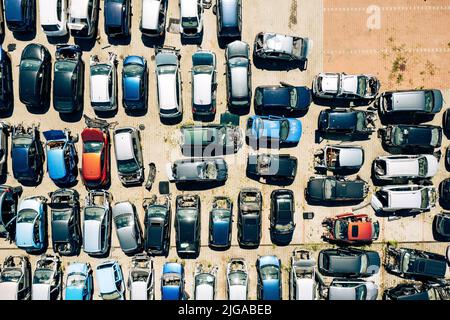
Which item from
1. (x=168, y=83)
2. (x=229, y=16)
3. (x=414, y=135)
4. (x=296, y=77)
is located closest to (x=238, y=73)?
(x=229, y=16)

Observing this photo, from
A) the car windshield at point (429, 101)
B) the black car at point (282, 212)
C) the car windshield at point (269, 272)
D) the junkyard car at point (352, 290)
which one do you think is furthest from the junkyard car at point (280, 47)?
the junkyard car at point (352, 290)

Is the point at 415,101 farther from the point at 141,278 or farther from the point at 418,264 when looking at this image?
the point at 141,278

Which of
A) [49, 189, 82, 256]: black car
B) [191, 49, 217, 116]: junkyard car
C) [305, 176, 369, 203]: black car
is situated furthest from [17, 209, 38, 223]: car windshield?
[305, 176, 369, 203]: black car

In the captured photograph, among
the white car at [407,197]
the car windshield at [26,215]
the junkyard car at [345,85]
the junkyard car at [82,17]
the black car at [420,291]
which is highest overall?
the junkyard car at [82,17]

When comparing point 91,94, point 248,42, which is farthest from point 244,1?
point 91,94

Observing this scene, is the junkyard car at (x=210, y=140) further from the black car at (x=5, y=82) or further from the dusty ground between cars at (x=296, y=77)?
the black car at (x=5, y=82)

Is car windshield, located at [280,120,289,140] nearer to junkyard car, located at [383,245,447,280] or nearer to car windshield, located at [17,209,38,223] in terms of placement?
junkyard car, located at [383,245,447,280]

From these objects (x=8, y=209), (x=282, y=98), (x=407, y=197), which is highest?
(x=282, y=98)
